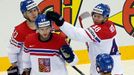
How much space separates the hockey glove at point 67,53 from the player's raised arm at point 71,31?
0.09 meters

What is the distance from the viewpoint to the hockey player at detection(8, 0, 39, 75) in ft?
11.2

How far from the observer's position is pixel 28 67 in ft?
11.0

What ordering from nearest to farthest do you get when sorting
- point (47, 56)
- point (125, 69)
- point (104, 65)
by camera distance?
point (104, 65)
point (47, 56)
point (125, 69)

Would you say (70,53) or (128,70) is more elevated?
(70,53)

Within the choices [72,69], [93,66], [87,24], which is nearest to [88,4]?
[87,24]

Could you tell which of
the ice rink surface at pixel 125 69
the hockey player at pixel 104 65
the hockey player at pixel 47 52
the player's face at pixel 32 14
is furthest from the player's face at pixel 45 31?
the ice rink surface at pixel 125 69

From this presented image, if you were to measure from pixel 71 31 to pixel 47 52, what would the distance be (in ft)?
0.74

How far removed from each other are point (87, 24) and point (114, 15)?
1.26ft

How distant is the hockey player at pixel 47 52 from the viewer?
3121 mm

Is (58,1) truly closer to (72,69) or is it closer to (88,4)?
(88,4)

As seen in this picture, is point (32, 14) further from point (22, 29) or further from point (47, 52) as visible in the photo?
point (47, 52)

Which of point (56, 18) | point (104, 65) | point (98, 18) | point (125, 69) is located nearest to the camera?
point (104, 65)

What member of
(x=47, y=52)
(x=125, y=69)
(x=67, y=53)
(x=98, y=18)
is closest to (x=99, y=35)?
(x=98, y=18)

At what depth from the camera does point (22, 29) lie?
11.4 feet
